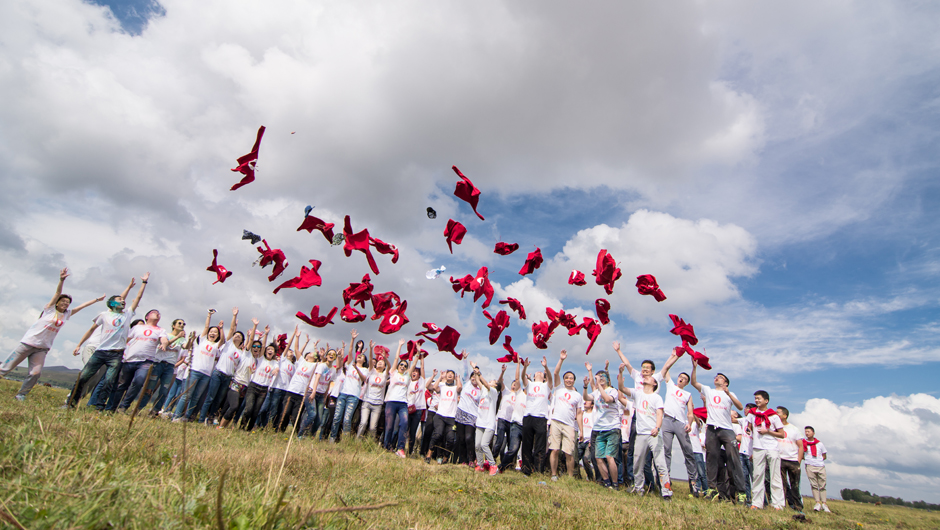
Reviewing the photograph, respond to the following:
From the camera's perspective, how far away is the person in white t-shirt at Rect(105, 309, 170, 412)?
8.51m

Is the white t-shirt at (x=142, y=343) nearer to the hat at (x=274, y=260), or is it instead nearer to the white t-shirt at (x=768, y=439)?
the hat at (x=274, y=260)

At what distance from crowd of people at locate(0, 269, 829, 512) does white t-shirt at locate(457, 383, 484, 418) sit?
31 millimetres

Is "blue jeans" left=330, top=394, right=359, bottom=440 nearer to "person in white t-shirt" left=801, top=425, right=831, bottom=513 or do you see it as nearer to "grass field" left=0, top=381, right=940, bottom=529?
"grass field" left=0, top=381, right=940, bottom=529

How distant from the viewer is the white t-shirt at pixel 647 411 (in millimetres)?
8594

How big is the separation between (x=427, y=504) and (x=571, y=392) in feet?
18.8

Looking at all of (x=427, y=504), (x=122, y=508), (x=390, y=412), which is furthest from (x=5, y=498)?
(x=390, y=412)

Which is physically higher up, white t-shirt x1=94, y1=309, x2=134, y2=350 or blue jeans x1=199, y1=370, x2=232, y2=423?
white t-shirt x1=94, y1=309, x2=134, y2=350

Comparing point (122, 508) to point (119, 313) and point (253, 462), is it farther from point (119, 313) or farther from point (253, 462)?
point (119, 313)

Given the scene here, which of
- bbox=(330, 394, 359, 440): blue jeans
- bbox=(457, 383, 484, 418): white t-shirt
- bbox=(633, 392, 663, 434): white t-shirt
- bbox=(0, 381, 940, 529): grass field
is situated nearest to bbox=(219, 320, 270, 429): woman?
bbox=(330, 394, 359, 440): blue jeans

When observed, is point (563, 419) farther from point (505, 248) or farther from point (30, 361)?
point (30, 361)

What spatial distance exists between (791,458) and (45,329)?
1552cm

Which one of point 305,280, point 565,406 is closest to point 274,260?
point 305,280

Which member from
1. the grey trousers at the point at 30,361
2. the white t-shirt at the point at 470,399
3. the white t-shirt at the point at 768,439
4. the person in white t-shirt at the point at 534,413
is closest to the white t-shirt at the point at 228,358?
the grey trousers at the point at 30,361

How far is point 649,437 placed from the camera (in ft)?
27.9
